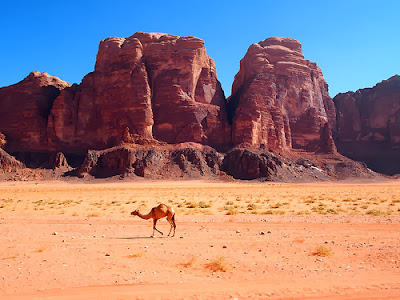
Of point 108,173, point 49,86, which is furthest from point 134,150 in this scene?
point 49,86

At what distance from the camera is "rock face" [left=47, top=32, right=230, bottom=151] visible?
7606 centimetres

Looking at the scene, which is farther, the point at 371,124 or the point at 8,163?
the point at 371,124

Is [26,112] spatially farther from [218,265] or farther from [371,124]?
[371,124]

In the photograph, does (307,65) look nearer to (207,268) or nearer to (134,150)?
(134,150)

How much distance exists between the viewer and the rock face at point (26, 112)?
80.0 meters

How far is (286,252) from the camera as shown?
378 inches

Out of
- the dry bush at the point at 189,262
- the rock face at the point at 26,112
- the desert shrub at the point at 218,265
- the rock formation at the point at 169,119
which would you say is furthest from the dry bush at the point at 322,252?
the rock face at the point at 26,112

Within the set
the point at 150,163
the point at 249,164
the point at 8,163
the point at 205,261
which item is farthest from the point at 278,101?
the point at 205,261

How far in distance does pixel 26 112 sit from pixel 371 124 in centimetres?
9383

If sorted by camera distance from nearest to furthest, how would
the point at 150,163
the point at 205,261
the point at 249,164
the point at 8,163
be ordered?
the point at 205,261 → the point at 150,163 → the point at 249,164 → the point at 8,163

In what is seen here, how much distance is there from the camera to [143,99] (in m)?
75.9

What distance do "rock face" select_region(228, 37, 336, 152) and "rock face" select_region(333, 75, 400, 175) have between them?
10176 mm

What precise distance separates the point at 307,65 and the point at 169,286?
315 ft

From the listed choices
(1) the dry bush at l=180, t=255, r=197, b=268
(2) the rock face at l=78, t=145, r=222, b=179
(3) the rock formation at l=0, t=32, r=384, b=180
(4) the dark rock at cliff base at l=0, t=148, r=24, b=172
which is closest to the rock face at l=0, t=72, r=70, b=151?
(3) the rock formation at l=0, t=32, r=384, b=180
